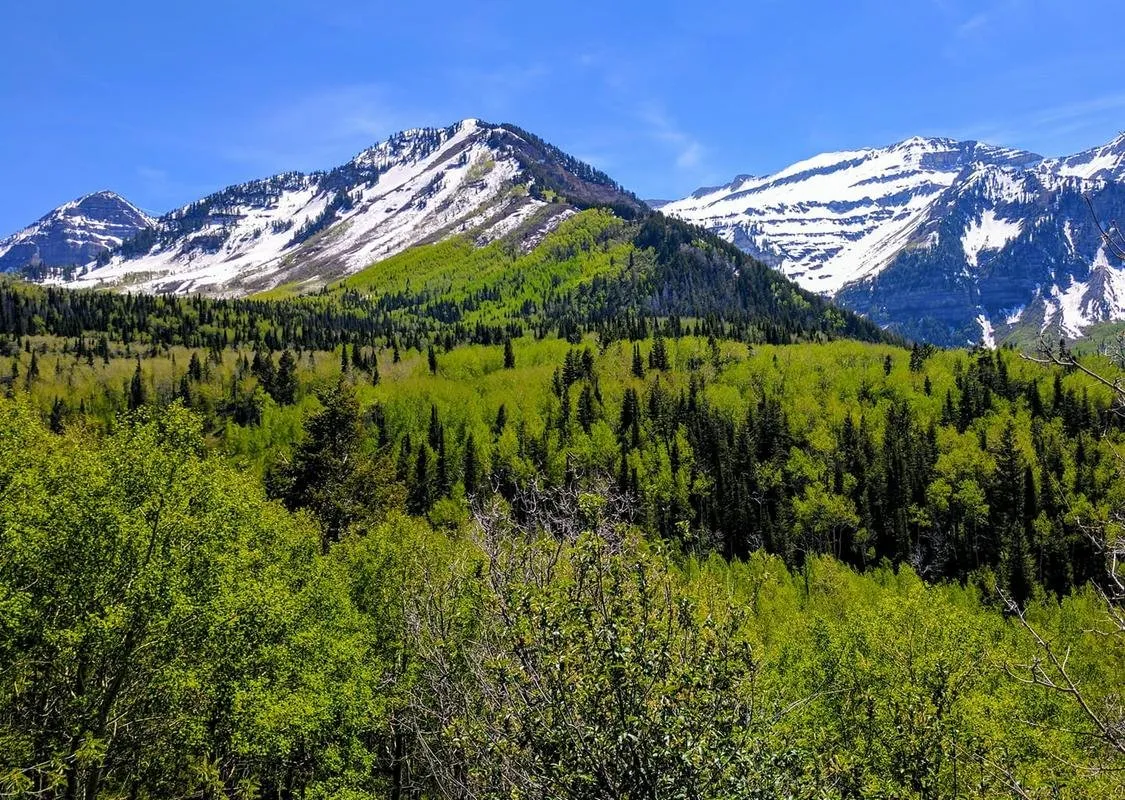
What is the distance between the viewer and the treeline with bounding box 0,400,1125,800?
375 inches

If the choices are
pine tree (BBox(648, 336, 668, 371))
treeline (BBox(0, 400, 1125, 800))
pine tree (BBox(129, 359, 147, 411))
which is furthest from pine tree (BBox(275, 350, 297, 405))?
treeline (BBox(0, 400, 1125, 800))

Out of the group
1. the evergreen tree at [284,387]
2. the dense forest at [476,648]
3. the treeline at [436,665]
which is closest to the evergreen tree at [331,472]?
the dense forest at [476,648]

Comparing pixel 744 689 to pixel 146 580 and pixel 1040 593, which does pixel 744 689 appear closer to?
pixel 146 580

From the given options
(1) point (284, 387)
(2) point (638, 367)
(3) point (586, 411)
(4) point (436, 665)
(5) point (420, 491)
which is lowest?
(5) point (420, 491)

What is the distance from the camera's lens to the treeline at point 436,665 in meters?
9.53

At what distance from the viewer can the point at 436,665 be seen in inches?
547

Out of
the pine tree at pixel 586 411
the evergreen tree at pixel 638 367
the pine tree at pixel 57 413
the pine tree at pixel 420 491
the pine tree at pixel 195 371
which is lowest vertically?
the pine tree at pixel 420 491

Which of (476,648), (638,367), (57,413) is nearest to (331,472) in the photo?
(476,648)

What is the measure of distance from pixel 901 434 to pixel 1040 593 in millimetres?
49036

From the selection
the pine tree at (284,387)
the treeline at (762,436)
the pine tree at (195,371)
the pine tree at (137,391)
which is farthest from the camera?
the pine tree at (195,371)

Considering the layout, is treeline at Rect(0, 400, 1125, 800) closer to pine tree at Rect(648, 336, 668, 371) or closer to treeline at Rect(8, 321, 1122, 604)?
treeline at Rect(8, 321, 1122, 604)

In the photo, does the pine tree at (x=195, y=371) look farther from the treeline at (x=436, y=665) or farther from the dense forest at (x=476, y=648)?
the treeline at (x=436, y=665)

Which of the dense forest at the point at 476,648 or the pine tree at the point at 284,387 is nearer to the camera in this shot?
the dense forest at the point at 476,648

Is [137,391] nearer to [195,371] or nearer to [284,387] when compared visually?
[195,371]
